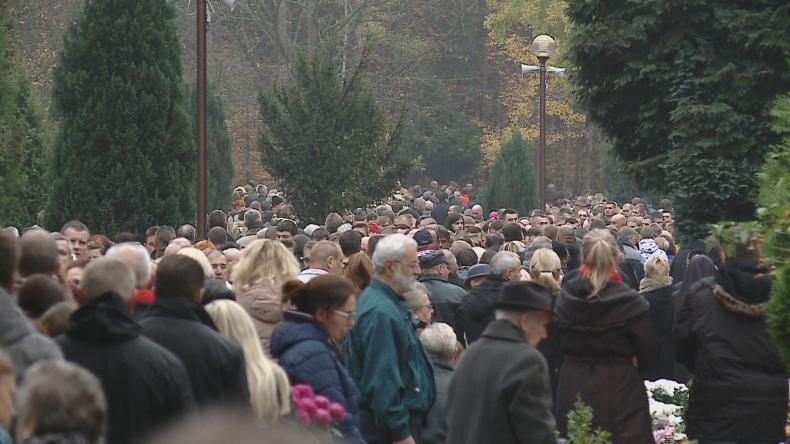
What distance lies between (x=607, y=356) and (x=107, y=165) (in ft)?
33.2

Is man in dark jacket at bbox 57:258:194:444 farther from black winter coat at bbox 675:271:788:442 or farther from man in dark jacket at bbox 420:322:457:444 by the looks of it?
black winter coat at bbox 675:271:788:442

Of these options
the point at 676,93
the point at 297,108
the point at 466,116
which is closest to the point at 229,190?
the point at 297,108

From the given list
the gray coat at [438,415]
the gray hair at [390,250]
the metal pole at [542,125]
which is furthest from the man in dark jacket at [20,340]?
the metal pole at [542,125]

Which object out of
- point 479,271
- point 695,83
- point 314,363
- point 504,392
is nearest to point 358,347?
point 314,363

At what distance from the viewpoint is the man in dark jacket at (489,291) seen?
11531mm

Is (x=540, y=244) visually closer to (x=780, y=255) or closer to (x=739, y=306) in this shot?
(x=739, y=306)

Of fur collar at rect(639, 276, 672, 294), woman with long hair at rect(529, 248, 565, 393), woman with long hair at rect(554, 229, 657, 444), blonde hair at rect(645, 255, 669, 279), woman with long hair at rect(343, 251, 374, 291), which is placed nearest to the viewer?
woman with long hair at rect(554, 229, 657, 444)

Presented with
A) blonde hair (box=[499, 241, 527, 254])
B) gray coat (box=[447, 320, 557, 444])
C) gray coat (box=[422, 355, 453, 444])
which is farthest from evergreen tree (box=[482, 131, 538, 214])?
gray coat (box=[447, 320, 557, 444])

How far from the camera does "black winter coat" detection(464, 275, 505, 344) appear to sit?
1152 cm

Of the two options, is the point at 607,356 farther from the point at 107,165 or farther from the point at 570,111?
the point at 570,111

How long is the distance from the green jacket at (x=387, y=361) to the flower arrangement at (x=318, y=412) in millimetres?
1062

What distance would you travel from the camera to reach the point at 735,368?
944cm

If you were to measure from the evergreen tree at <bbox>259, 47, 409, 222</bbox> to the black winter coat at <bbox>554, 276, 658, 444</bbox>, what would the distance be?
15.1 m

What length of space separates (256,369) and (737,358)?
372 cm
